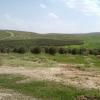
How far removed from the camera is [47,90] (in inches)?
1201

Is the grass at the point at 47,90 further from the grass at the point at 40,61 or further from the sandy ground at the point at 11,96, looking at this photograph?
the grass at the point at 40,61

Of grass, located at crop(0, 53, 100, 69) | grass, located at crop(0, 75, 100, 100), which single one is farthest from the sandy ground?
grass, located at crop(0, 53, 100, 69)

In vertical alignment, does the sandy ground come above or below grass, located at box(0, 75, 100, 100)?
above

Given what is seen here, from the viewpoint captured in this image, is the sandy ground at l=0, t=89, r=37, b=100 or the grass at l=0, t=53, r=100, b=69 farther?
the grass at l=0, t=53, r=100, b=69

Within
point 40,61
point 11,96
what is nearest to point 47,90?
point 11,96

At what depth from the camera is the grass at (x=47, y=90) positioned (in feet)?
92.1

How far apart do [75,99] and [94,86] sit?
307 inches

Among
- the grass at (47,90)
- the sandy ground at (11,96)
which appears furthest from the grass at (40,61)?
the sandy ground at (11,96)

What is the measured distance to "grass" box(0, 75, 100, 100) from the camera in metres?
28.1

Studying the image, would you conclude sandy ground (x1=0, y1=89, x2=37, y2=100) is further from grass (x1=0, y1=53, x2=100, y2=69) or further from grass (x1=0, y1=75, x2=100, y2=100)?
grass (x1=0, y1=53, x2=100, y2=69)

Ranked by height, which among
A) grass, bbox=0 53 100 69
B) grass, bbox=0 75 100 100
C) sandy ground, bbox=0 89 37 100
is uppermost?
sandy ground, bbox=0 89 37 100

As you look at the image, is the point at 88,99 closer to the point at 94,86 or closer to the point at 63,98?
the point at 63,98

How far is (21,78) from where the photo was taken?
39.6 m

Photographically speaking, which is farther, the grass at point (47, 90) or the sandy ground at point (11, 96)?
the grass at point (47, 90)
